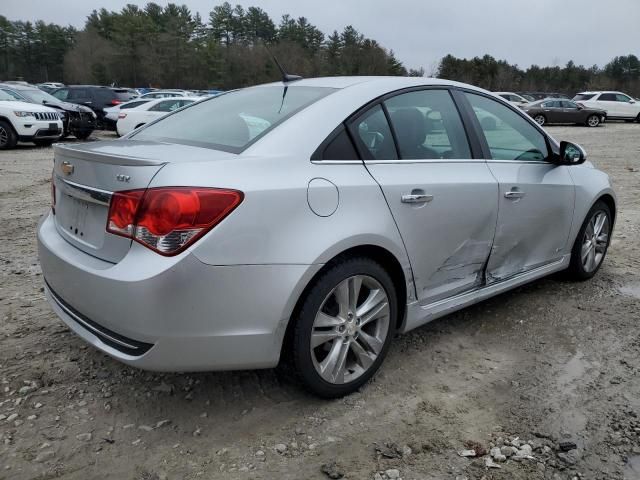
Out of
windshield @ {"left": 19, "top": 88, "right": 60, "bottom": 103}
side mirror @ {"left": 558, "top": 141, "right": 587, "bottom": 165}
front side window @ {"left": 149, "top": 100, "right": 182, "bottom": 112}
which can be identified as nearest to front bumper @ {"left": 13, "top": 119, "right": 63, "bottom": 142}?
windshield @ {"left": 19, "top": 88, "right": 60, "bottom": 103}

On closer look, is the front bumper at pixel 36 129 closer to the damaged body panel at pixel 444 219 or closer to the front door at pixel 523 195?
the front door at pixel 523 195

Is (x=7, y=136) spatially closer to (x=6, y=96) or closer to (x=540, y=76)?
(x=6, y=96)

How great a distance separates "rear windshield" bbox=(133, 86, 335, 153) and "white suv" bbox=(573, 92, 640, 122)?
97.9ft

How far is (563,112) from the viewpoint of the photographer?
26.3 meters

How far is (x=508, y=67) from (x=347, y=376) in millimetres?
81533

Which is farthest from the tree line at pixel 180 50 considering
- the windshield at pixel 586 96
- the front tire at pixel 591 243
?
the front tire at pixel 591 243

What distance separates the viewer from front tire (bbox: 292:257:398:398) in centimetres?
240

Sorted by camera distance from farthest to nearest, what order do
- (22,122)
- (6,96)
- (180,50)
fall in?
1. (180,50)
2. (6,96)
3. (22,122)

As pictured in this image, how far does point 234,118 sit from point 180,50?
75.6 metres

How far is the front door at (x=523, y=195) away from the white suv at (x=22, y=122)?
40.0ft

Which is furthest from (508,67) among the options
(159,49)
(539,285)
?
(539,285)

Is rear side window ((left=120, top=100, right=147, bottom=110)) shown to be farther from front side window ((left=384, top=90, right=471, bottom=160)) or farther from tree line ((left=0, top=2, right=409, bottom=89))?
tree line ((left=0, top=2, right=409, bottom=89))

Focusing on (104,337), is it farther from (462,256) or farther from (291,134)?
(462,256)

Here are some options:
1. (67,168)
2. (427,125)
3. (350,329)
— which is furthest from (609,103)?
(67,168)
